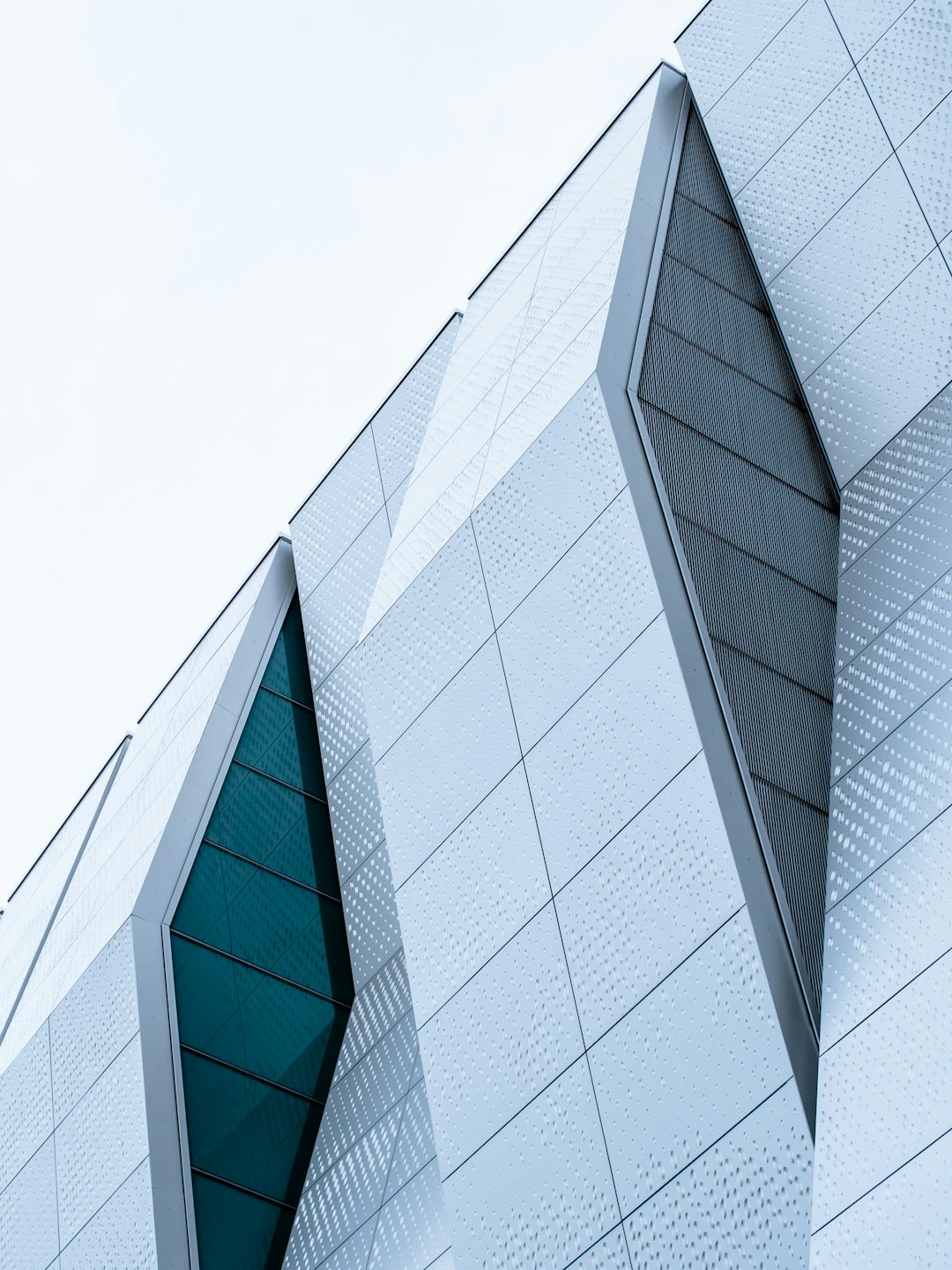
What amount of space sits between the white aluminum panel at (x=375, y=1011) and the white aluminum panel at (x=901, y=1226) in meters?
5.85

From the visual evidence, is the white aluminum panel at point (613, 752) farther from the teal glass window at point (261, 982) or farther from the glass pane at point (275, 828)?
the glass pane at point (275, 828)

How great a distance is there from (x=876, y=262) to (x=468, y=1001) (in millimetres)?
5240

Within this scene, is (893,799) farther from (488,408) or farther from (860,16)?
(860,16)

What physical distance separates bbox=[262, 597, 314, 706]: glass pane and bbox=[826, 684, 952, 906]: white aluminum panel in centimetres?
701

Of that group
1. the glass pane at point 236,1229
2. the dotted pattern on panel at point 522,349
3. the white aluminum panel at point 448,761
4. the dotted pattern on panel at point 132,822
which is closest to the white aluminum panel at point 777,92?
the dotted pattern on panel at point 522,349

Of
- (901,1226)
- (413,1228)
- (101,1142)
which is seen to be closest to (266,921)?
(101,1142)

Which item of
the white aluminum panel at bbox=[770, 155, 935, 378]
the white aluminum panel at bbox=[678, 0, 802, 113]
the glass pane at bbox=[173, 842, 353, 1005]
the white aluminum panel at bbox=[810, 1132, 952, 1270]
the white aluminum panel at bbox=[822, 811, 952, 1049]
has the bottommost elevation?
the glass pane at bbox=[173, 842, 353, 1005]

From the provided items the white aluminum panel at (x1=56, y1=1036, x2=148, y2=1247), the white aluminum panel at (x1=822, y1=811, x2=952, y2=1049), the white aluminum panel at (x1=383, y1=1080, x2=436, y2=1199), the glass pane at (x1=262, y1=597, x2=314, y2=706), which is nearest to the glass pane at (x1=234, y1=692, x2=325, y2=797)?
the glass pane at (x1=262, y1=597, x2=314, y2=706)

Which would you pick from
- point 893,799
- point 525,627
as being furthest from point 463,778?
point 893,799

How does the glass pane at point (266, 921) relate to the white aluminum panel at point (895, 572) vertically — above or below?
below

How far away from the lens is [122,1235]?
1069 centimetres

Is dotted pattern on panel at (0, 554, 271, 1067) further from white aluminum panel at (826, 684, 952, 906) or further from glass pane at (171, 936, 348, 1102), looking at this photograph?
white aluminum panel at (826, 684, 952, 906)

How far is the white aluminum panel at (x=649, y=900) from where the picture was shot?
7055mm

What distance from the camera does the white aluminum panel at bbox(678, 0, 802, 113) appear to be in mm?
10836
